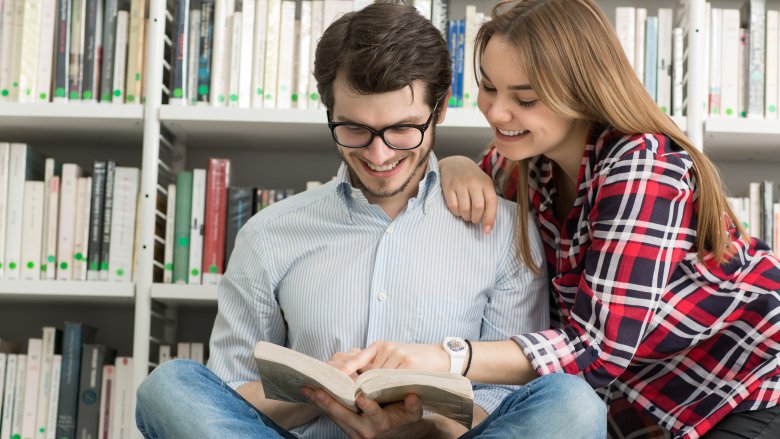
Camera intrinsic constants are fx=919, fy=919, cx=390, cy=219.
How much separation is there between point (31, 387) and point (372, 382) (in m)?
1.13

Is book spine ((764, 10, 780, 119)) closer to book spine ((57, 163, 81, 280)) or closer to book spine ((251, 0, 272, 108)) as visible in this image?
book spine ((251, 0, 272, 108))

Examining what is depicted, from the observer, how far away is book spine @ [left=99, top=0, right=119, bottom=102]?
6.40ft

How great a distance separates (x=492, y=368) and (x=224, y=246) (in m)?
0.84

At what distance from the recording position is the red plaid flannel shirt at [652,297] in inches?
50.8

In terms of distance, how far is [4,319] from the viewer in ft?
7.30

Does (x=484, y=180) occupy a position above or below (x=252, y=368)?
above

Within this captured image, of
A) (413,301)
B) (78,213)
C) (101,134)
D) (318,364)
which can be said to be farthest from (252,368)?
(101,134)

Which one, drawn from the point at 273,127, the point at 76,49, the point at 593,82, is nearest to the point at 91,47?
the point at 76,49

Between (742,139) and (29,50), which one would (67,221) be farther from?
(742,139)

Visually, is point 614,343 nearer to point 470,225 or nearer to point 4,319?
point 470,225

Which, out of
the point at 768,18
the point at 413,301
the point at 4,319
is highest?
the point at 768,18

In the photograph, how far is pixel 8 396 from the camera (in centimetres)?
194

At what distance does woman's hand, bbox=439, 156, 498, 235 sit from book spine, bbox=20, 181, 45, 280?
917mm

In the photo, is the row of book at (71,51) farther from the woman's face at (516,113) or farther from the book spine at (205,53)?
the woman's face at (516,113)
